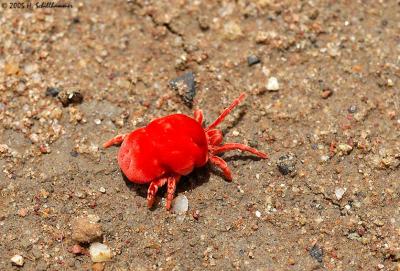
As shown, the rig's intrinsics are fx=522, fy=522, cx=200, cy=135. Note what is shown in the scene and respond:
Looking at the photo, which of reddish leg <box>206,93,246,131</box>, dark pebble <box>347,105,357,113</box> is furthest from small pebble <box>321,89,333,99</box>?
reddish leg <box>206,93,246,131</box>

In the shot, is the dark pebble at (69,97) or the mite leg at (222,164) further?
the dark pebble at (69,97)

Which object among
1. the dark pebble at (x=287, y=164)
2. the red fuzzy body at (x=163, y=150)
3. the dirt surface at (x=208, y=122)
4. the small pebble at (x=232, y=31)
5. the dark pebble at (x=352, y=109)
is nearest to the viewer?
the red fuzzy body at (x=163, y=150)

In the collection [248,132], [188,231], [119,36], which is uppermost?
[119,36]

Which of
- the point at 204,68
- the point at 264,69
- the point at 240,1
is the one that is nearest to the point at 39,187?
the point at 204,68

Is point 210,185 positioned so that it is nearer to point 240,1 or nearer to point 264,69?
point 264,69

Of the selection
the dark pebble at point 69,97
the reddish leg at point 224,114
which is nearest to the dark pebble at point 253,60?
the reddish leg at point 224,114

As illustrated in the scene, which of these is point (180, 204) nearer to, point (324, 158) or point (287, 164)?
point (287, 164)

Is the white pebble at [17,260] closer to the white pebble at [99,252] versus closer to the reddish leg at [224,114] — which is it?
the white pebble at [99,252]
